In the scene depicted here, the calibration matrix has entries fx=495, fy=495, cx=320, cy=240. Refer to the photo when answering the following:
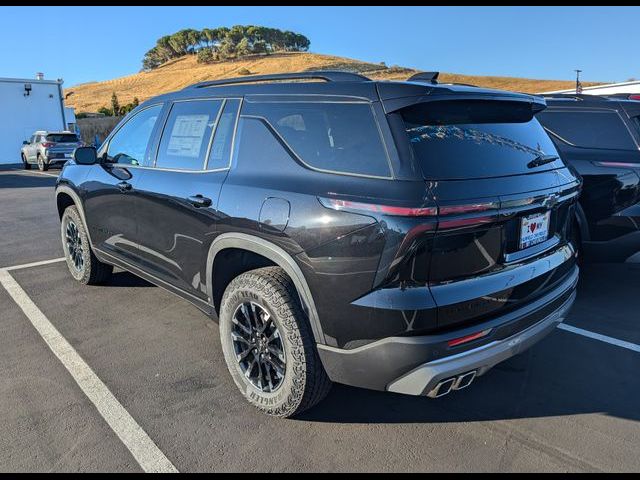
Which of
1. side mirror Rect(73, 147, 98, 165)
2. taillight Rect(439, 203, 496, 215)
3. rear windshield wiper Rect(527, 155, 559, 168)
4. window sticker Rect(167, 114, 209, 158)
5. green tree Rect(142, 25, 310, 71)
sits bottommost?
taillight Rect(439, 203, 496, 215)

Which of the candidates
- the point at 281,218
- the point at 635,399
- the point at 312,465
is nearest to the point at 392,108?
the point at 281,218

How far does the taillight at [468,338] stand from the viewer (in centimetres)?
223

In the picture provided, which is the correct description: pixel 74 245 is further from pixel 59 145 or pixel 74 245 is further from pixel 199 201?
pixel 59 145

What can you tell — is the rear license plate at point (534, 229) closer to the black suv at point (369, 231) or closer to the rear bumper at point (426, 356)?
the black suv at point (369, 231)

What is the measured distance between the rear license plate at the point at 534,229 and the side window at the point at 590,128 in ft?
8.59

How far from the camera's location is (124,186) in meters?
3.97

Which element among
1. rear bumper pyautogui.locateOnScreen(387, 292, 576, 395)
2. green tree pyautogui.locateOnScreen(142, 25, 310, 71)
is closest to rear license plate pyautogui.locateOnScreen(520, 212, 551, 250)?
rear bumper pyautogui.locateOnScreen(387, 292, 576, 395)

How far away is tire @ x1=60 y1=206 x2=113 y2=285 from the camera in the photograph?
487 centimetres

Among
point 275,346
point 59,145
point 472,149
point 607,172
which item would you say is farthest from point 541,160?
point 59,145

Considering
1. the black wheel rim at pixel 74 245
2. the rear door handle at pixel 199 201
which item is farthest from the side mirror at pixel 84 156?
the rear door handle at pixel 199 201

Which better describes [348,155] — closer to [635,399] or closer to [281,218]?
[281,218]

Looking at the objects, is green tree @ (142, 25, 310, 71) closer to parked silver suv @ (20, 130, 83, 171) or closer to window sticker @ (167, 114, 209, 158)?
parked silver suv @ (20, 130, 83, 171)

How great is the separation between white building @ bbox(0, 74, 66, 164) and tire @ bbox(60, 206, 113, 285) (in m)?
26.7

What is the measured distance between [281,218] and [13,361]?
7.96ft
